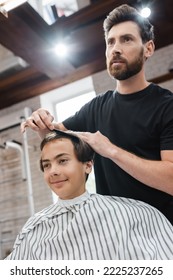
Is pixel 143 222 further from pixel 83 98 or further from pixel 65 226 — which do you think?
pixel 83 98

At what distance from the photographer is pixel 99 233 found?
1.21 m

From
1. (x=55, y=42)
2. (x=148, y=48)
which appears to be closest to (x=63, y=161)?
(x=148, y=48)

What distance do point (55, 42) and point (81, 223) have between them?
289cm

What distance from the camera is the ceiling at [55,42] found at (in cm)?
330

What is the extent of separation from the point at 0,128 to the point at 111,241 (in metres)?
4.18

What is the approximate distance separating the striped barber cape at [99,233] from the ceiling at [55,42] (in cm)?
240

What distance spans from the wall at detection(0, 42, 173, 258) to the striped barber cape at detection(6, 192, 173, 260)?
10.4 ft

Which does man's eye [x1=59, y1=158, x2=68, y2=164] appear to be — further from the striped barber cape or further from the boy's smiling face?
the striped barber cape

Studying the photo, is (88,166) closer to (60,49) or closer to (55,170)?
(55,170)

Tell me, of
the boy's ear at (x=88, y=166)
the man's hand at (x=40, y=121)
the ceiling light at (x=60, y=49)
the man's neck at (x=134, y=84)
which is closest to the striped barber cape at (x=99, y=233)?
the boy's ear at (x=88, y=166)

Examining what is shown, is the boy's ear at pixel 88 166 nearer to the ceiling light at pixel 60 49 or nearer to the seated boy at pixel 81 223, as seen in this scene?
the seated boy at pixel 81 223

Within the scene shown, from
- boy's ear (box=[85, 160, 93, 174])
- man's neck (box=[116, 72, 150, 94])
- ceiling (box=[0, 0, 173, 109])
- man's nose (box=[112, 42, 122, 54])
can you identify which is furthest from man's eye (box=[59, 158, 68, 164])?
ceiling (box=[0, 0, 173, 109])

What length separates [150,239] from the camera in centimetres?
118
